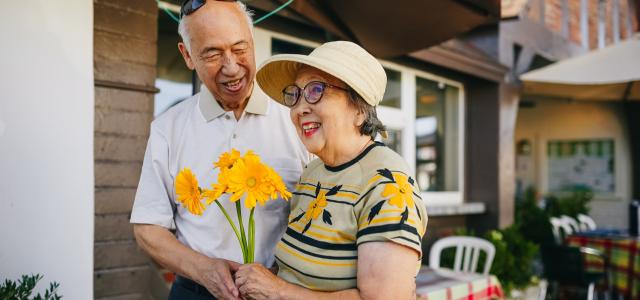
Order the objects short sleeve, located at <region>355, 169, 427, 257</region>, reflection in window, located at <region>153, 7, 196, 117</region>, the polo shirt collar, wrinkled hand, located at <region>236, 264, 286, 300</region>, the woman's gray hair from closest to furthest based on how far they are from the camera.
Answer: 1. short sleeve, located at <region>355, 169, 427, 257</region>
2. wrinkled hand, located at <region>236, 264, 286, 300</region>
3. the woman's gray hair
4. the polo shirt collar
5. reflection in window, located at <region>153, 7, 196, 117</region>

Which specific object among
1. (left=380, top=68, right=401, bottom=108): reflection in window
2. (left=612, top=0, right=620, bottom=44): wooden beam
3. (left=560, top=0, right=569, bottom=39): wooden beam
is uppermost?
(left=612, top=0, right=620, bottom=44): wooden beam

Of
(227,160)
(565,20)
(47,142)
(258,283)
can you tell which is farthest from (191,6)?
(565,20)

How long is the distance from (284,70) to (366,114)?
0.93 ft

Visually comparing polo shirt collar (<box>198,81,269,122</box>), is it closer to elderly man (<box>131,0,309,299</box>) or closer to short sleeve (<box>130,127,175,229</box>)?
elderly man (<box>131,0,309,299</box>)

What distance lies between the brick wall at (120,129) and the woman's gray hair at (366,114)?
154cm

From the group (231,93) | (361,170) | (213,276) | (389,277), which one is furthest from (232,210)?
(389,277)

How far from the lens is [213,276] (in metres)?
1.34

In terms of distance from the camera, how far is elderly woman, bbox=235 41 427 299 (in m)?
1.13

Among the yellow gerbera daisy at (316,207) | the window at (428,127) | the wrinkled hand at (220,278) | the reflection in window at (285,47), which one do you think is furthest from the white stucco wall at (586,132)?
the wrinkled hand at (220,278)

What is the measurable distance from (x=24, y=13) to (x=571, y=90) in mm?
5619

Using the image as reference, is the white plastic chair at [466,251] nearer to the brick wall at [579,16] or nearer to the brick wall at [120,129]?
the brick wall at [120,129]

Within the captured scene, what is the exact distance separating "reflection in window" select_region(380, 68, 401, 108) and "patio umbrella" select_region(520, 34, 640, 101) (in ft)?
5.72

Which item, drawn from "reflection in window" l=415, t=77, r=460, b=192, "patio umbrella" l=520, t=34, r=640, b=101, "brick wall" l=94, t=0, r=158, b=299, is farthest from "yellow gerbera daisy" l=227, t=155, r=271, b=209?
"patio umbrella" l=520, t=34, r=640, b=101

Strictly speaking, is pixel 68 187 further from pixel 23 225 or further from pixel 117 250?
pixel 117 250
